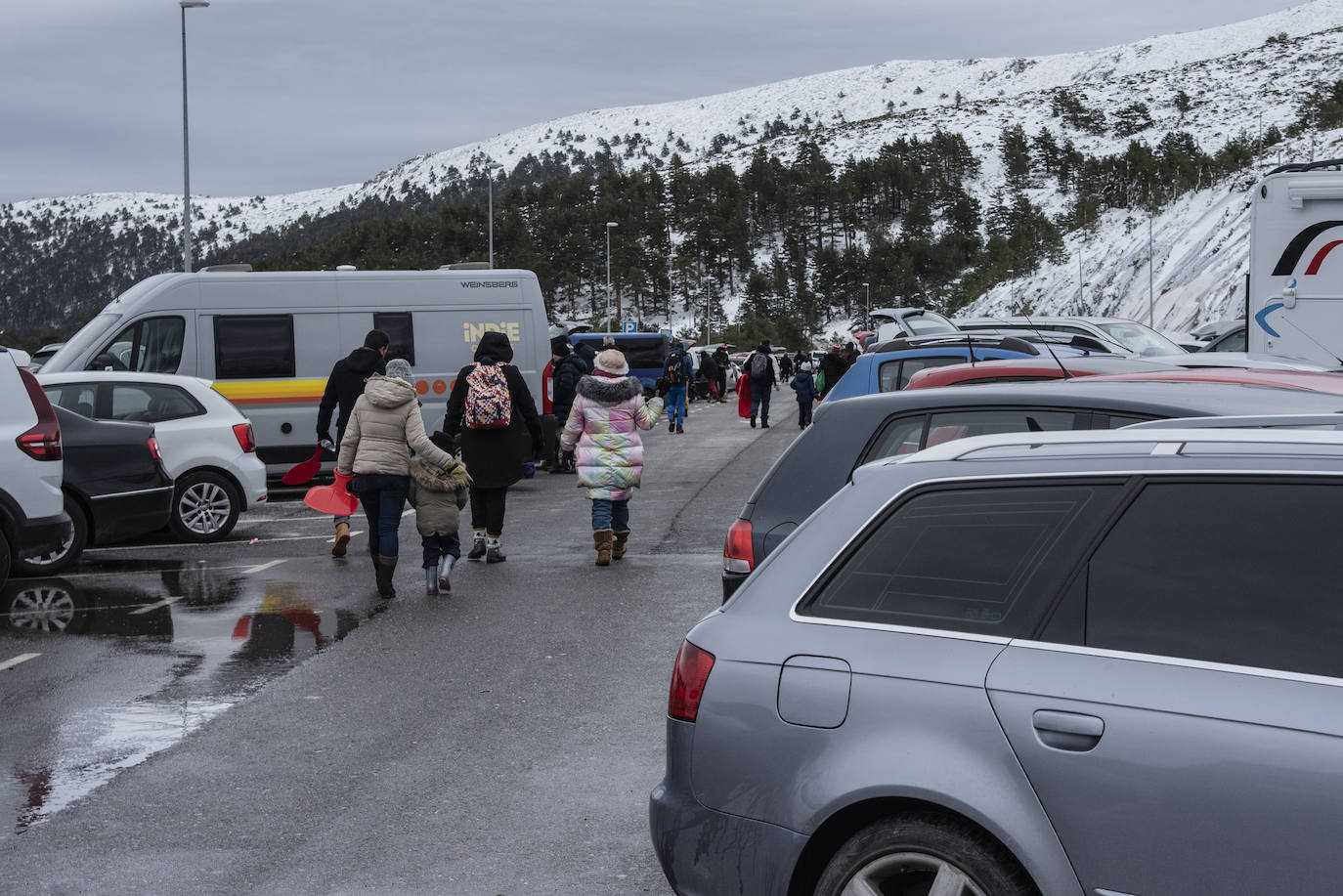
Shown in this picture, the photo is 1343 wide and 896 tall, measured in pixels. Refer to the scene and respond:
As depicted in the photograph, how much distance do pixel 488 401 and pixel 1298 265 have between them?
29.0ft

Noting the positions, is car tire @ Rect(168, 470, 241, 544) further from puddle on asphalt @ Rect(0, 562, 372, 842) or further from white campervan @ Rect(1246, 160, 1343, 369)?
white campervan @ Rect(1246, 160, 1343, 369)

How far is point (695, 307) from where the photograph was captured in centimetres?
14625

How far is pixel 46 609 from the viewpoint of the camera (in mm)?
10188

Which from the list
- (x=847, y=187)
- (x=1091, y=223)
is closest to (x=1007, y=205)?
(x=847, y=187)

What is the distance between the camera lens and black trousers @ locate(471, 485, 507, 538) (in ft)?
38.1

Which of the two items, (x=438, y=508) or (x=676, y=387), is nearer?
(x=438, y=508)

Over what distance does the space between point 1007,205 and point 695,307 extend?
39.2 meters

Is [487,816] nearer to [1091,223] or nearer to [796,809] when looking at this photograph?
[796,809]

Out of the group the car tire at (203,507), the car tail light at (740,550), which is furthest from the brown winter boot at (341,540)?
the car tail light at (740,550)

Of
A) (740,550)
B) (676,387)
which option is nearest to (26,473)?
(740,550)

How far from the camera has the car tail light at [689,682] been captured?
3.65 meters

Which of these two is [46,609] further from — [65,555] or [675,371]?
[675,371]

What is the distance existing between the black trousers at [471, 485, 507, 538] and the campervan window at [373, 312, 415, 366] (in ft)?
23.3

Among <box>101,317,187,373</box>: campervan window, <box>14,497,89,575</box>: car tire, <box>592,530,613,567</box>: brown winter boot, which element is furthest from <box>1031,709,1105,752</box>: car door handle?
<box>101,317,187,373</box>: campervan window
